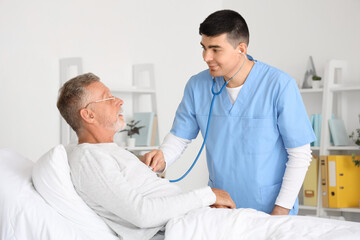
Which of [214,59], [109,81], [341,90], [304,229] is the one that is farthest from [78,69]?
[304,229]

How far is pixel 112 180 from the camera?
1.56 meters

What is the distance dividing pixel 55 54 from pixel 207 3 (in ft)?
5.21

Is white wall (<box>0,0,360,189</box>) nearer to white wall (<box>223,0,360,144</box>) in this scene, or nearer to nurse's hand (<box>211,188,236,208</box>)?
white wall (<box>223,0,360,144</box>)

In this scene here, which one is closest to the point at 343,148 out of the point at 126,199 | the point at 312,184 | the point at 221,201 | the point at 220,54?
→ the point at 312,184

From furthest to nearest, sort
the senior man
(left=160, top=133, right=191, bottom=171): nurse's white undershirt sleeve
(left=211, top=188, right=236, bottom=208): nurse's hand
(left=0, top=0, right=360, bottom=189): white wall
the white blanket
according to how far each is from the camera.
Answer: (left=0, top=0, right=360, bottom=189): white wall < (left=160, top=133, right=191, bottom=171): nurse's white undershirt sleeve < (left=211, top=188, right=236, bottom=208): nurse's hand < the senior man < the white blanket

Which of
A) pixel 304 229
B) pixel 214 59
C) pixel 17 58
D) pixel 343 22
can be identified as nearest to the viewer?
pixel 304 229

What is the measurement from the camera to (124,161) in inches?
67.7

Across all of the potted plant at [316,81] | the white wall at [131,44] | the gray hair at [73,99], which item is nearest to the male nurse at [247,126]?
the gray hair at [73,99]

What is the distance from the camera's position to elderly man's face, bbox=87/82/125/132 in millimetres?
1844

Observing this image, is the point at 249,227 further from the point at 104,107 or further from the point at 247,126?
the point at 104,107

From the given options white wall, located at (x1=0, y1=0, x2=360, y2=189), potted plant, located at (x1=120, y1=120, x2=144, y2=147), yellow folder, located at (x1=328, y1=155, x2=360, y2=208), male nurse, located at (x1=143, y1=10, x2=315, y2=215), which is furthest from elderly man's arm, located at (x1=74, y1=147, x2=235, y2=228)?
yellow folder, located at (x1=328, y1=155, x2=360, y2=208)

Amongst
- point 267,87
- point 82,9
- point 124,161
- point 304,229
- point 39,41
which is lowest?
point 304,229

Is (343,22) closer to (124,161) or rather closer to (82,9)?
(82,9)

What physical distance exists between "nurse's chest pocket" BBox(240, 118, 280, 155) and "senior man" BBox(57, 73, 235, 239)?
11.3 inches
